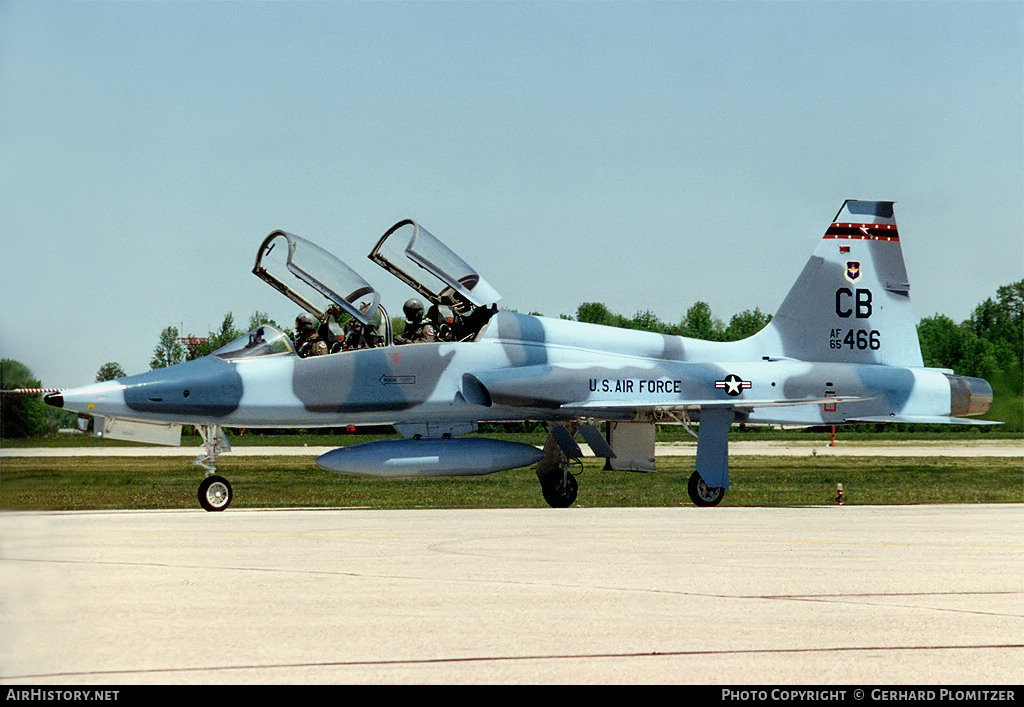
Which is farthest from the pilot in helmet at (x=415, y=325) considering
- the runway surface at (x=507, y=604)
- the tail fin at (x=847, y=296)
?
the tail fin at (x=847, y=296)

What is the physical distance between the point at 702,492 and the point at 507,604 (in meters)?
11.4

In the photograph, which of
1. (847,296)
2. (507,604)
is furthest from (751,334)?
(507,604)

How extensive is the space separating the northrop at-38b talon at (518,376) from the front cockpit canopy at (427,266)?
22 millimetres

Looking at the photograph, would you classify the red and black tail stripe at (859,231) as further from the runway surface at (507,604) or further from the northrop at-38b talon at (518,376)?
the runway surface at (507,604)

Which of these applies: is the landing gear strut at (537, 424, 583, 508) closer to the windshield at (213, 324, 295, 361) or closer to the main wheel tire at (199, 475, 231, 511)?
the windshield at (213, 324, 295, 361)

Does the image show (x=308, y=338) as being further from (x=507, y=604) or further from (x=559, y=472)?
(x=507, y=604)

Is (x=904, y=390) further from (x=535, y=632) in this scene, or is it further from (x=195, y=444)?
(x=195, y=444)

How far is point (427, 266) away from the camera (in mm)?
19078

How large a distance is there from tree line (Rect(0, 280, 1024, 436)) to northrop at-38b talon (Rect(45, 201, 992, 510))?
2.49ft

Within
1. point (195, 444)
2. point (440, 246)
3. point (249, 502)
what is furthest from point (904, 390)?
point (195, 444)

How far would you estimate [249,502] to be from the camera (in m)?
21.0

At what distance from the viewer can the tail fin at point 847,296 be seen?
71.1 feet

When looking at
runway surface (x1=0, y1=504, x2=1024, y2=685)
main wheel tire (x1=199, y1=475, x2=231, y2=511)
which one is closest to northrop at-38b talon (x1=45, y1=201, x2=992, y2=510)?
main wheel tire (x1=199, y1=475, x2=231, y2=511)

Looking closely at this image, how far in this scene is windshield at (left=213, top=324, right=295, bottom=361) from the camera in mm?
18016
